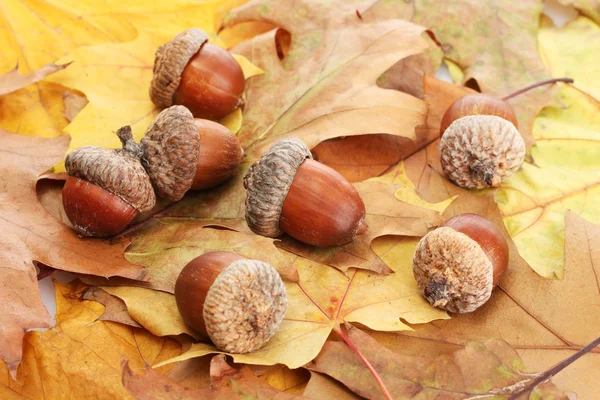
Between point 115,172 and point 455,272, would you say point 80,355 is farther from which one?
point 455,272

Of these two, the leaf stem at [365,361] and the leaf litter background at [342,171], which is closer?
the leaf stem at [365,361]

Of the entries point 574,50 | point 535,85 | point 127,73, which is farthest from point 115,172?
point 574,50

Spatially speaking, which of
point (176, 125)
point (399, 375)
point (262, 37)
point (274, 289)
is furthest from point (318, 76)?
point (399, 375)

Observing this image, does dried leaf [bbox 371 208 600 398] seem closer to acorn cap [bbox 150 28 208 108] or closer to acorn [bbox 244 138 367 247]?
acorn [bbox 244 138 367 247]

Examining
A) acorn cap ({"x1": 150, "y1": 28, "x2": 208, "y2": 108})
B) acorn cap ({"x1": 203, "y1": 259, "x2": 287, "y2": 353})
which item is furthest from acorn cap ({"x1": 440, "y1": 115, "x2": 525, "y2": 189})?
acorn cap ({"x1": 150, "y1": 28, "x2": 208, "y2": 108})

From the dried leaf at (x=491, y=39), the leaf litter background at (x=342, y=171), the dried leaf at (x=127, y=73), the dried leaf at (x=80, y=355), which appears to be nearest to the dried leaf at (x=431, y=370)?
the leaf litter background at (x=342, y=171)

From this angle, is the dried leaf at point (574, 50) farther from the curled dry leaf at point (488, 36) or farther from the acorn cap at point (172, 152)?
the acorn cap at point (172, 152)

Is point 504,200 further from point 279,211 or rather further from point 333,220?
point 279,211

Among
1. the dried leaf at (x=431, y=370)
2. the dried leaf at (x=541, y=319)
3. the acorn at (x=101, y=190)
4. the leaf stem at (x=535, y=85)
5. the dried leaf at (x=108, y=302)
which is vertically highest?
the acorn at (x=101, y=190)
